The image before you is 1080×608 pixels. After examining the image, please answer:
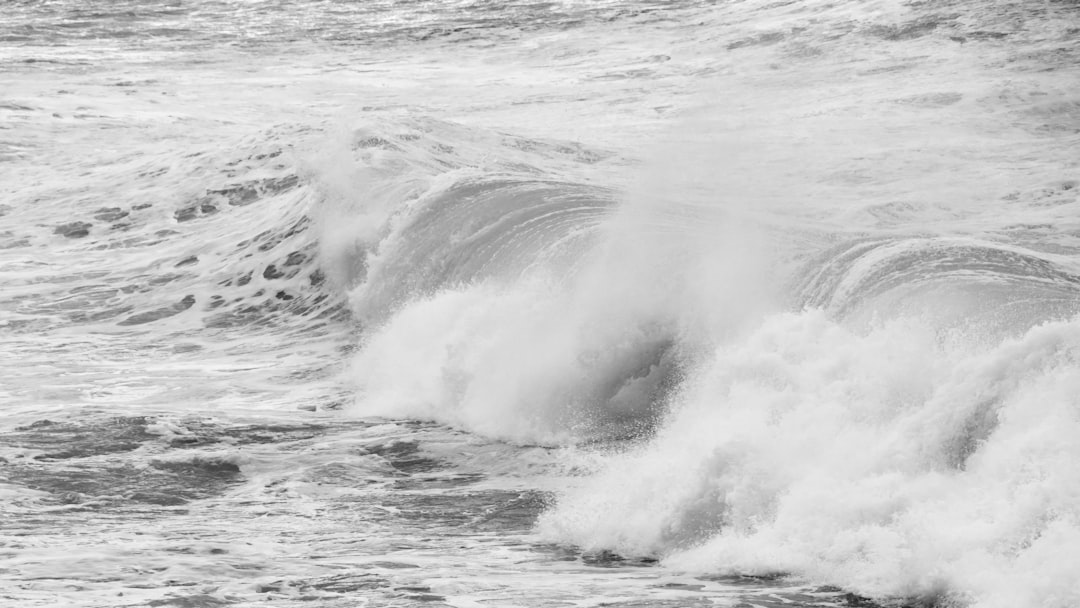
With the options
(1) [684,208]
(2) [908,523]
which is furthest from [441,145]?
(2) [908,523]

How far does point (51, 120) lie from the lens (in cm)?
2320

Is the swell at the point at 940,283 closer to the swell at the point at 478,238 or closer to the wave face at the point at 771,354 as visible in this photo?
the wave face at the point at 771,354

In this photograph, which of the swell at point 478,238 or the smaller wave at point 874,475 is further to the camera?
the swell at point 478,238

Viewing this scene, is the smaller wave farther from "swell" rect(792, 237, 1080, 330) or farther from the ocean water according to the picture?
"swell" rect(792, 237, 1080, 330)

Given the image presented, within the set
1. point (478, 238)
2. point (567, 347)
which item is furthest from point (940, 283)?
point (478, 238)

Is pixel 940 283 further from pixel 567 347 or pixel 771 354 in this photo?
pixel 567 347

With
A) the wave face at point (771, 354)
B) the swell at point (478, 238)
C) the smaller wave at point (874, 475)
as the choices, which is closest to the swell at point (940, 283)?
the wave face at point (771, 354)

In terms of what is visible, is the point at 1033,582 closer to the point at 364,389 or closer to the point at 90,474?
the point at 90,474

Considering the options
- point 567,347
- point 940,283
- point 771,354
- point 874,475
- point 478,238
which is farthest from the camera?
point 478,238

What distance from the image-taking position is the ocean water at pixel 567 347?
21.5ft

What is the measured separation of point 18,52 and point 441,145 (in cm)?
1512

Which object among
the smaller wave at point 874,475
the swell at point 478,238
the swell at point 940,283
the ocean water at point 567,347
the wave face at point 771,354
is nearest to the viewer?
the smaller wave at point 874,475

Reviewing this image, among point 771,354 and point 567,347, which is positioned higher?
point 771,354

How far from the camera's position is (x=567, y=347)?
10.2 m
